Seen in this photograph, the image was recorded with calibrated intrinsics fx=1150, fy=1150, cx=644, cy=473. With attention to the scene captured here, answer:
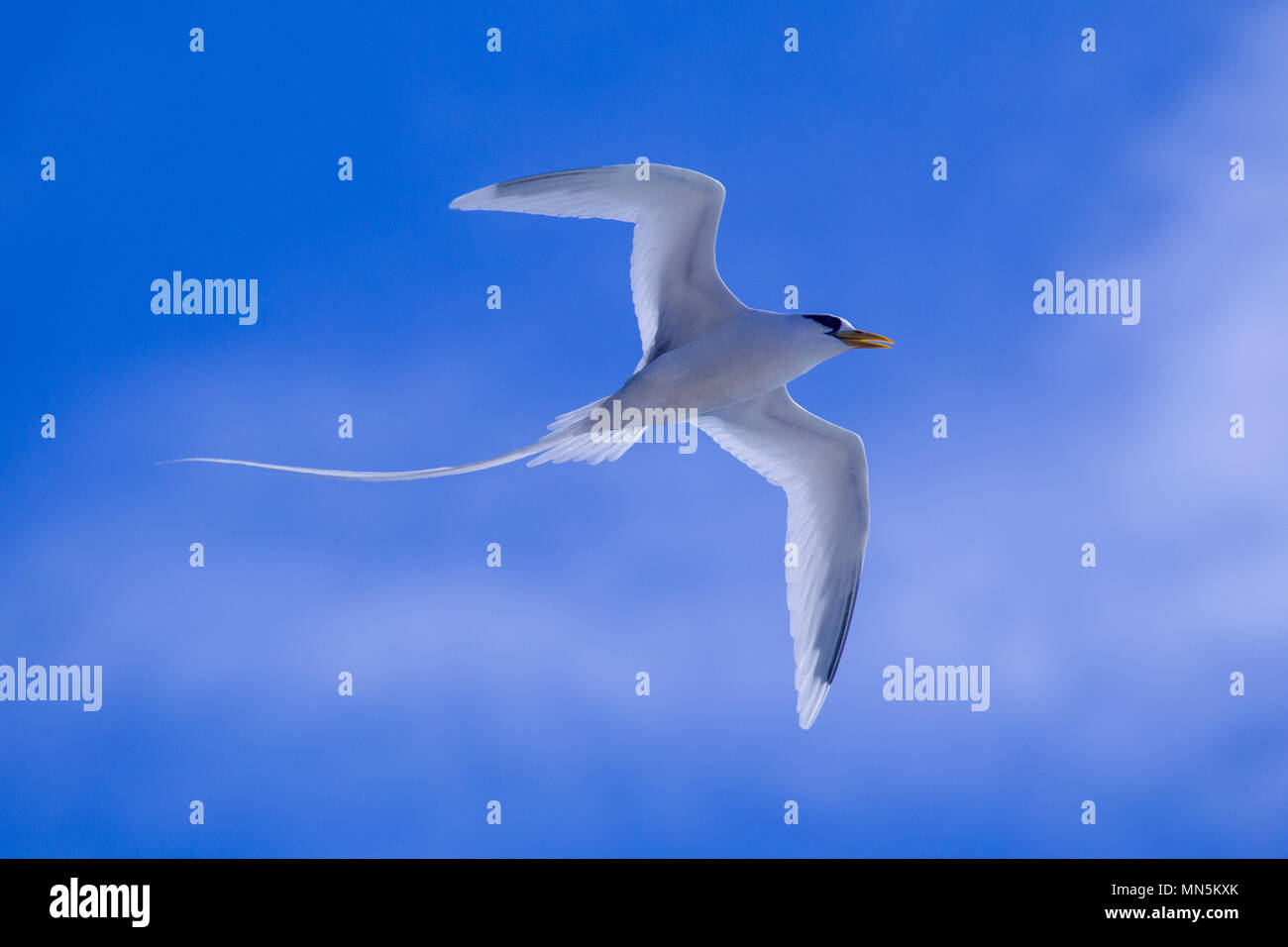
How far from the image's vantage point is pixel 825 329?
8398 millimetres

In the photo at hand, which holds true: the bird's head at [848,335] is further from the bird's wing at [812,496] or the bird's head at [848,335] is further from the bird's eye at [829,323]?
the bird's wing at [812,496]

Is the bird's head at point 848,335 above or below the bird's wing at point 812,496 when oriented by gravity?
above

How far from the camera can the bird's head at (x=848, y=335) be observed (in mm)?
8406

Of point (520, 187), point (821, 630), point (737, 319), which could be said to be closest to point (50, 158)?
point (520, 187)

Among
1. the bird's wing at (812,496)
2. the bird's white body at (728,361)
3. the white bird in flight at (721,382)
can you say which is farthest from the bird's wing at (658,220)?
the bird's wing at (812,496)

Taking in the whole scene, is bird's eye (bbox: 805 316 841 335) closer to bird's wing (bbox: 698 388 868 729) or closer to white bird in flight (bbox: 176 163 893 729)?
white bird in flight (bbox: 176 163 893 729)

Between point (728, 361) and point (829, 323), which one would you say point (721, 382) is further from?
point (829, 323)

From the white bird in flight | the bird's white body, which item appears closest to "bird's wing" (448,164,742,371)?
the white bird in flight

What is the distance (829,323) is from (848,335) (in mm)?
163

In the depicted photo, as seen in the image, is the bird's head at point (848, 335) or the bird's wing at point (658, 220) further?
the bird's head at point (848, 335)

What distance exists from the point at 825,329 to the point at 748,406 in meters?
1.16

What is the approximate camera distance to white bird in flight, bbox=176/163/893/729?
313 inches

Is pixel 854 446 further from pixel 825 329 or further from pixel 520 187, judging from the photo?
pixel 520 187

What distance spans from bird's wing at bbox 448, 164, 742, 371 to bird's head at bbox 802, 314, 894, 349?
0.67 metres
